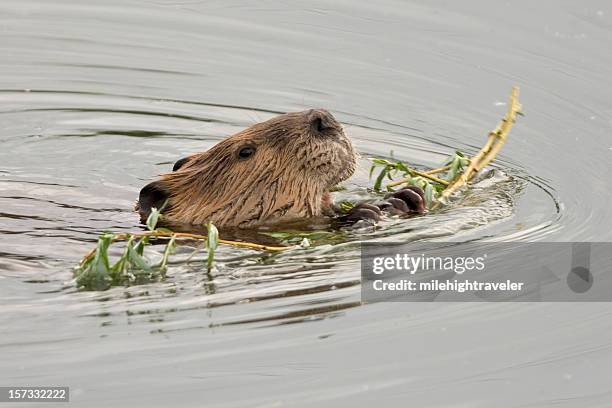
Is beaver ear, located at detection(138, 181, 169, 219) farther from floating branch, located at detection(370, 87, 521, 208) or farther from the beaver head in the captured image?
floating branch, located at detection(370, 87, 521, 208)

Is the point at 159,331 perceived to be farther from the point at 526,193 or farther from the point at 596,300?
the point at 526,193

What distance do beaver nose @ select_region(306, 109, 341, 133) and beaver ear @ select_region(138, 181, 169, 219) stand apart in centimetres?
87

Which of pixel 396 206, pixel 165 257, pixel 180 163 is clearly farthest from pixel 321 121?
pixel 165 257

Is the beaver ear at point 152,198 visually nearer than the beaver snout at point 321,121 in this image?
No

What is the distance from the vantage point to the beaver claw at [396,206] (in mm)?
7230

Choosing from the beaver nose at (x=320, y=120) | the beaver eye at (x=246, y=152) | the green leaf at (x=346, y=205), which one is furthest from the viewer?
the green leaf at (x=346, y=205)

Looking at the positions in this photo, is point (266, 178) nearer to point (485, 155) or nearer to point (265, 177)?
point (265, 177)

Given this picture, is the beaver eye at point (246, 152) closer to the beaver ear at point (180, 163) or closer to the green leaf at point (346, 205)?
the beaver ear at point (180, 163)

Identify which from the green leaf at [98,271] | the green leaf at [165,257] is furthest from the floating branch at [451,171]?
the green leaf at [98,271]

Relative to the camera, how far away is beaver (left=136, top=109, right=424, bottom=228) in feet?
23.4

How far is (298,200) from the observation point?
23.7 feet

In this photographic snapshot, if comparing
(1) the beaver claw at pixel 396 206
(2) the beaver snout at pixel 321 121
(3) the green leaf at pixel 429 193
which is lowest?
(1) the beaver claw at pixel 396 206

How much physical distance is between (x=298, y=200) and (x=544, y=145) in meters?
2.35

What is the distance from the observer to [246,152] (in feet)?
23.7
